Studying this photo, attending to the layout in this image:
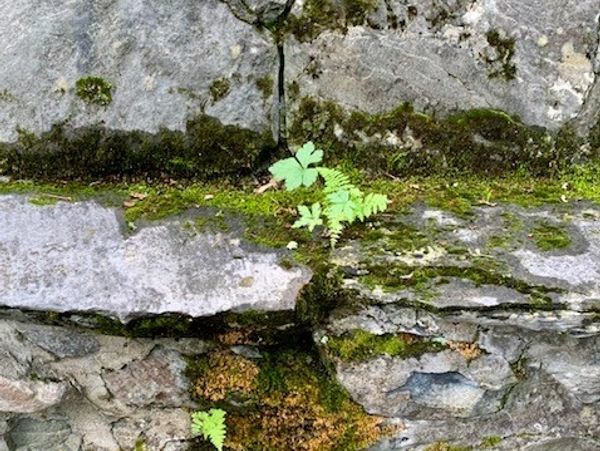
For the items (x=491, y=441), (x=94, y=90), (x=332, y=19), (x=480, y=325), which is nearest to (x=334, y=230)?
(x=480, y=325)

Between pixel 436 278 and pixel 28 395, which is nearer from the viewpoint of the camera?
pixel 436 278

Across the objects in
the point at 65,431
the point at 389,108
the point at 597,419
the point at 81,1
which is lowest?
the point at 65,431

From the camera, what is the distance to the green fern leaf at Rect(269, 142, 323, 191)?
9.18 feet

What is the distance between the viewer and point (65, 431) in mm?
2795

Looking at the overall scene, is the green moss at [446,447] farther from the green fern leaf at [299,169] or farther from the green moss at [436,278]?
the green fern leaf at [299,169]

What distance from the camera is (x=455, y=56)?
2979 mm

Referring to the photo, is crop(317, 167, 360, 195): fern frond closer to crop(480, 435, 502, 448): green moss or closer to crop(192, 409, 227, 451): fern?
crop(192, 409, 227, 451): fern

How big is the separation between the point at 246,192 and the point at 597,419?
1.68 meters

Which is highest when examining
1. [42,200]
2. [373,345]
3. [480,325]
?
[42,200]

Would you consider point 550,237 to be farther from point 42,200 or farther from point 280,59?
point 42,200

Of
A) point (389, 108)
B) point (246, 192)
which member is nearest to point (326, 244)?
point (246, 192)

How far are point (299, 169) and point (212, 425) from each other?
1057 millimetres

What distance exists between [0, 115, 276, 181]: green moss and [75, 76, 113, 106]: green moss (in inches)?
4.8

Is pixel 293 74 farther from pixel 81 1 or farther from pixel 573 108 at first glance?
pixel 573 108
